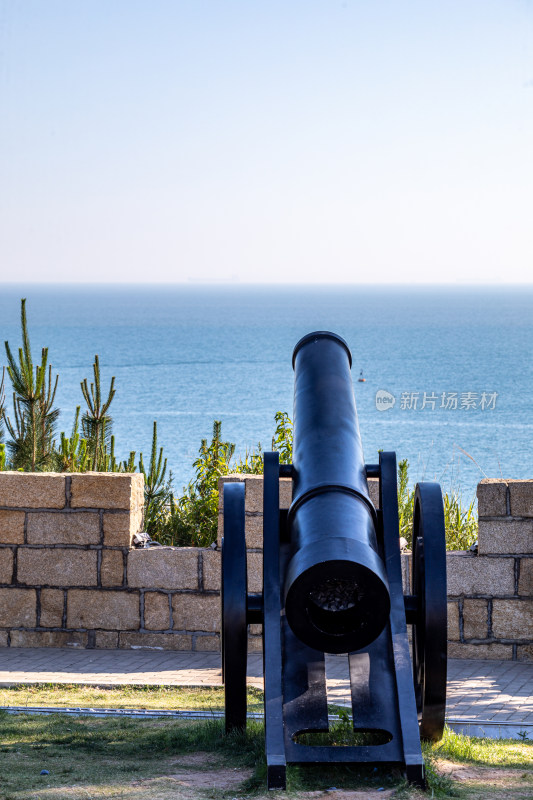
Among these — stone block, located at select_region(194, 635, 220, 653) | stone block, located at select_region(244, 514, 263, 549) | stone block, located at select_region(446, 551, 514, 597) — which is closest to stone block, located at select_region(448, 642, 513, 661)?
stone block, located at select_region(446, 551, 514, 597)

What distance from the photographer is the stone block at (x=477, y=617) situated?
7613 mm

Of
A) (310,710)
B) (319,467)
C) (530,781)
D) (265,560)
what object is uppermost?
(319,467)

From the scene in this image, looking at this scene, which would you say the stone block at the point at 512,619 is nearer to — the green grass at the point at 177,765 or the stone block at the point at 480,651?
the stone block at the point at 480,651

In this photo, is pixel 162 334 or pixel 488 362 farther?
pixel 162 334

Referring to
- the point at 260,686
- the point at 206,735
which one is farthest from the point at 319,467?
the point at 260,686

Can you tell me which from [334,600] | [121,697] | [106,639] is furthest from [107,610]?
[334,600]

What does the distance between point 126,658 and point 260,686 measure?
61.0 inches

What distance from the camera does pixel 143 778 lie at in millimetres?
4184

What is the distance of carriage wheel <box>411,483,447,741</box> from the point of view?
15.1ft

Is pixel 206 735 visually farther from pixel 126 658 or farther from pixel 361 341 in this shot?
pixel 361 341

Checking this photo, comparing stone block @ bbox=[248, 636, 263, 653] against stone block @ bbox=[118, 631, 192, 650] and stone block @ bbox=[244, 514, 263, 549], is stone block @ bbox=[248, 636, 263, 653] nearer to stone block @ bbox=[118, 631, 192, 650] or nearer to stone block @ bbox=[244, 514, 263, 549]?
stone block @ bbox=[118, 631, 192, 650]

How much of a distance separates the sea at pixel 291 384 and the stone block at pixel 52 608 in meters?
6.03

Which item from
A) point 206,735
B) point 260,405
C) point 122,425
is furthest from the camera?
point 260,405

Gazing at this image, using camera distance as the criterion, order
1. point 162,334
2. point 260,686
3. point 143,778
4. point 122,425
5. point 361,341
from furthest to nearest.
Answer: point 162,334, point 361,341, point 122,425, point 260,686, point 143,778
